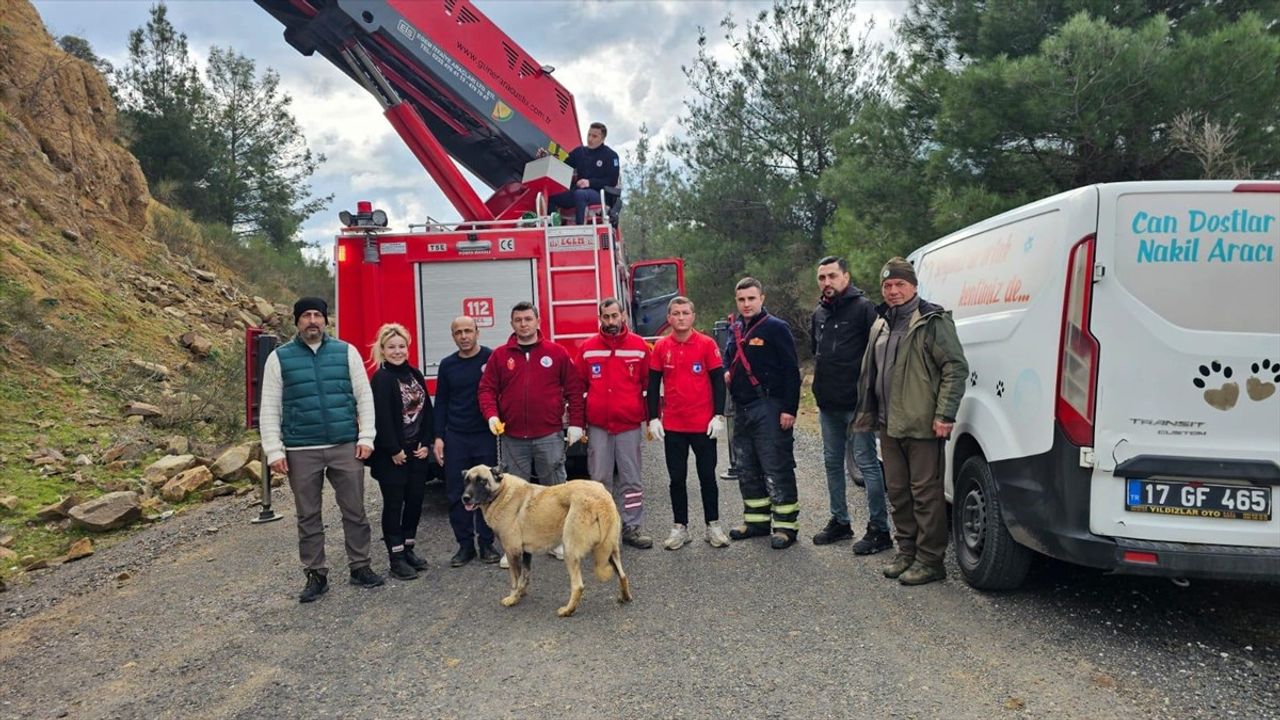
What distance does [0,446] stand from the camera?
23.6 ft

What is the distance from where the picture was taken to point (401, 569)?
508 centimetres

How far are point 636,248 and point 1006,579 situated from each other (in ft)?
86.2

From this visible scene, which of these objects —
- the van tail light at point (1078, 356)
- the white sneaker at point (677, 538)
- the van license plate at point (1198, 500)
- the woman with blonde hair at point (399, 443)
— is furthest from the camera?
the white sneaker at point (677, 538)

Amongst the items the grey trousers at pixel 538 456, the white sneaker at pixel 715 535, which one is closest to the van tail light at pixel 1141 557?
the white sneaker at pixel 715 535

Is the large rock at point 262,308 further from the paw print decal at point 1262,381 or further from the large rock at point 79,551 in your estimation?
the paw print decal at point 1262,381

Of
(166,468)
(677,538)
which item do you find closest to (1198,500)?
(677,538)

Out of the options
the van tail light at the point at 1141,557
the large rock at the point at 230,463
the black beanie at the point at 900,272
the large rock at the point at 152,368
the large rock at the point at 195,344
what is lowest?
the large rock at the point at 230,463

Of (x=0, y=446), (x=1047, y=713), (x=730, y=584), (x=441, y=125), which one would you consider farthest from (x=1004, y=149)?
(x=0, y=446)

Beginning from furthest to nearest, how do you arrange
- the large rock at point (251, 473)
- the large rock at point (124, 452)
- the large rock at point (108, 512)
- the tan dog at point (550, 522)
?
the large rock at point (251, 473) → the large rock at point (124, 452) → the large rock at point (108, 512) → the tan dog at point (550, 522)

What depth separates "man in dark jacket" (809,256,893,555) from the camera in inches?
206

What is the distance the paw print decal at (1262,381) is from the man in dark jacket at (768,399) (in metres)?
2.57

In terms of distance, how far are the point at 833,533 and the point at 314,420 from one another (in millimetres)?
3677

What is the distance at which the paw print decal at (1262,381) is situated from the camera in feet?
10.8

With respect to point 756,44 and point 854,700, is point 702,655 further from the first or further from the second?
point 756,44
